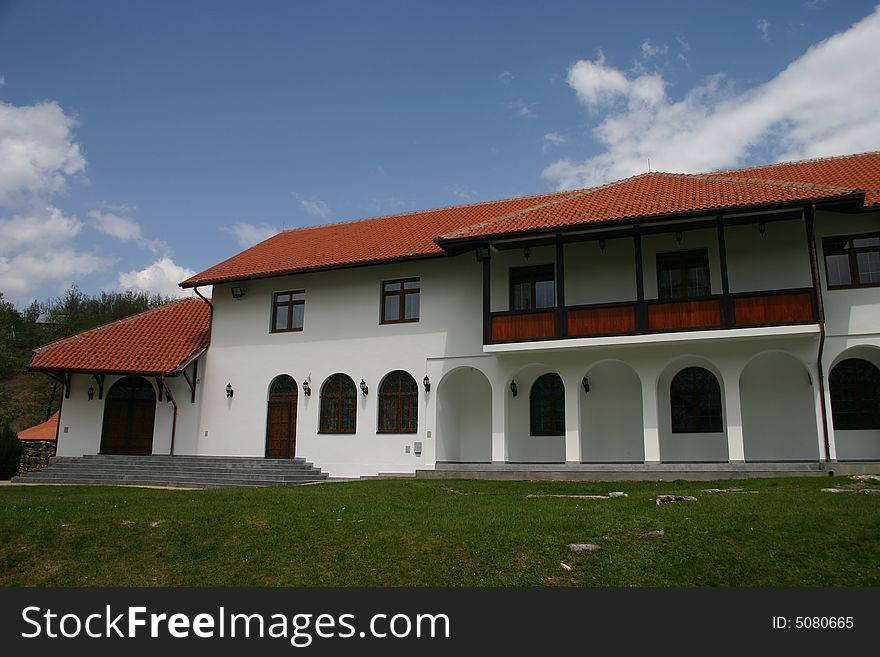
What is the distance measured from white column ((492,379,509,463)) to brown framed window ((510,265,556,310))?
2167 mm

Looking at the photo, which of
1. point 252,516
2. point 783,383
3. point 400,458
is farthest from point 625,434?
point 252,516

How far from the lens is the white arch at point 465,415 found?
785 inches

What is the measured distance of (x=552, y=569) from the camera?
836 centimetres

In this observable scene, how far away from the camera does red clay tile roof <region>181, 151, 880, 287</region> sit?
16.8 metres

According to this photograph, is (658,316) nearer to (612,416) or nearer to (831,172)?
(612,416)

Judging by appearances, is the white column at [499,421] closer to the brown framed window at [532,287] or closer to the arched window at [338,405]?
the brown framed window at [532,287]

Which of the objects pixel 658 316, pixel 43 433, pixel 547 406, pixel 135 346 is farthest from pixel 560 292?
pixel 43 433

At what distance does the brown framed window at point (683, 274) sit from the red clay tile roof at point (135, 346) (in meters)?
13.9

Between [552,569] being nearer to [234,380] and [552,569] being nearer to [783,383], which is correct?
[783,383]

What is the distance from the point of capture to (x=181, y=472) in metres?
20.5

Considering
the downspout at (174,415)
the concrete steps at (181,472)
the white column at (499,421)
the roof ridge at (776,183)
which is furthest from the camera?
the downspout at (174,415)

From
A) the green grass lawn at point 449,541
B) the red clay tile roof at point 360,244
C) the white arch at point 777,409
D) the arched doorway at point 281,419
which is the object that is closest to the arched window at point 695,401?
the white arch at point 777,409

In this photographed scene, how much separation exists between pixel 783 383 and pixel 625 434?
3866 millimetres

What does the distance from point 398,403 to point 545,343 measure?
476cm
